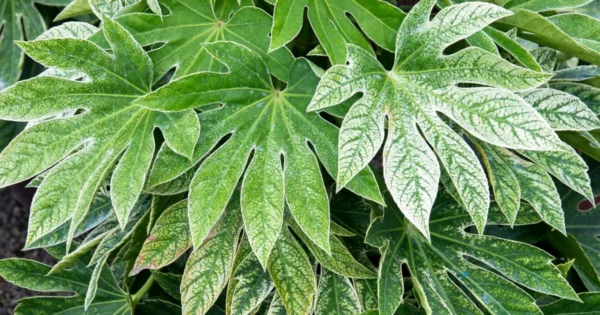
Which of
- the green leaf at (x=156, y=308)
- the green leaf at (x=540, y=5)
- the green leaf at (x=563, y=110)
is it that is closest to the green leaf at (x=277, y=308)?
the green leaf at (x=156, y=308)

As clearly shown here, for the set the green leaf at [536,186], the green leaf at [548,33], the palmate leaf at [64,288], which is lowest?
the palmate leaf at [64,288]

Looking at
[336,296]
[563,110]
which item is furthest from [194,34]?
[563,110]

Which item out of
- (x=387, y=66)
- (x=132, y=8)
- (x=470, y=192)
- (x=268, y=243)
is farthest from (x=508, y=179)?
(x=132, y=8)

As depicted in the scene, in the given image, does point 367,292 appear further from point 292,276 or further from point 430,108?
point 430,108

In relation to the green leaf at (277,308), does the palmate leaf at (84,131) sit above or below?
above

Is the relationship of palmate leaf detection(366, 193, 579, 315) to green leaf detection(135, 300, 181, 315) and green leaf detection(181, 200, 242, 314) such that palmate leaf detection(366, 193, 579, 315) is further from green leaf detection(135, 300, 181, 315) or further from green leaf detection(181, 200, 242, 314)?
green leaf detection(135, 300, 181, 315)

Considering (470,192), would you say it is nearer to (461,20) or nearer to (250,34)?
(461,20)

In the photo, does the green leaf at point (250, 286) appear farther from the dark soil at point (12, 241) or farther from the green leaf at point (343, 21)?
the dark soil at point (12, 241)

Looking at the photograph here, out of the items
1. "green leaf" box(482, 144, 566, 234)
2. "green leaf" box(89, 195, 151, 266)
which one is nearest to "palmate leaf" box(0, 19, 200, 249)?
"green leaf" box(89, 195, 151, 266)
